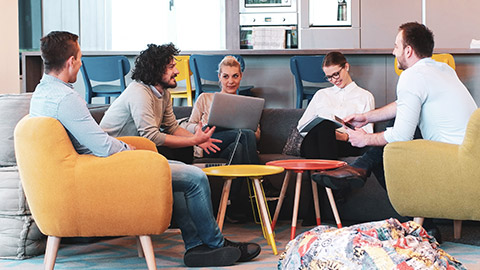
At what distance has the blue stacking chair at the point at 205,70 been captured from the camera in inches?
238

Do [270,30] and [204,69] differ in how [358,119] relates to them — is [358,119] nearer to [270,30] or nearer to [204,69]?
[204,69]

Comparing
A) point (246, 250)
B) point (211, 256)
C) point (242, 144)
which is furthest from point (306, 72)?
point (211, 256)

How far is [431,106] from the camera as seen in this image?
3.07 meters

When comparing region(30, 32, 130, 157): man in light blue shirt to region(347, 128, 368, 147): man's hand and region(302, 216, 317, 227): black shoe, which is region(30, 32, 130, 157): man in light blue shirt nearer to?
region(347, 128, 368, 147): man's hand

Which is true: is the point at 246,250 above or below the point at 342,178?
below

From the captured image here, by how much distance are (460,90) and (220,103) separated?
134 centimetres

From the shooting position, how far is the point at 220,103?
3816 mm

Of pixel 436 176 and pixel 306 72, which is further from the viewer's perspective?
pixel 306 72

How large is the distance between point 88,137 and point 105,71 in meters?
3.71

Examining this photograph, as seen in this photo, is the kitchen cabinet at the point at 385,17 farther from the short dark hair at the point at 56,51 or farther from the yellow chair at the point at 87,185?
the yellow chair at the point at 87,185

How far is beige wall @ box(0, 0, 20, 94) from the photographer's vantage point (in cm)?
436

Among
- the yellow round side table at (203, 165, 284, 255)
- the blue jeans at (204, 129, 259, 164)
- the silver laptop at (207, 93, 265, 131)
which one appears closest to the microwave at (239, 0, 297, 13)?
the blue jeans at (204, 129, 259, 164)

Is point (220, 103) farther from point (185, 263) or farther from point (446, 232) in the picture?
point (446, 232)

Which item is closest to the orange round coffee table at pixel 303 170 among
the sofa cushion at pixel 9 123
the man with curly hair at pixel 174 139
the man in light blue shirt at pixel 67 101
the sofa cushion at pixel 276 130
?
the man with curly hair at pixel 174 139
